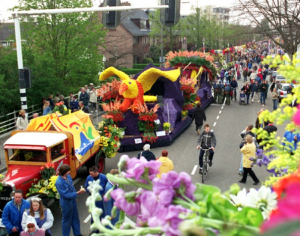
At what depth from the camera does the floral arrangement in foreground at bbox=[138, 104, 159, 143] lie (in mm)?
13846

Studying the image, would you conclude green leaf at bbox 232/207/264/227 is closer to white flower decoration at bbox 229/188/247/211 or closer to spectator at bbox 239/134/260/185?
white flower decoration at bbox 229/188/247/211

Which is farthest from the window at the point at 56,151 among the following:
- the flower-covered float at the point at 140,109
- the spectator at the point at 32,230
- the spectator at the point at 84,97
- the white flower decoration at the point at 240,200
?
the spectator at the point at 84,97

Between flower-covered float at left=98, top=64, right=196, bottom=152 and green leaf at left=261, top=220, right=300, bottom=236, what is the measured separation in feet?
40.4

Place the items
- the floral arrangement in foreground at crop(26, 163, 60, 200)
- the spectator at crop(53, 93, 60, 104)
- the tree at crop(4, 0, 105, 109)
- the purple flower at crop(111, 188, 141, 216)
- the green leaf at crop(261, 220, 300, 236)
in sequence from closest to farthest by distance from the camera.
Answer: the green leaf at crop(261, 220, 300, 236), the purple flower at crop(111, 188, 141, 216), the floral arrangement in foreground at crop(26, 163, 60, 200), the spectator at crop(53, 93, 60, 104), the tree at crop(4, 0, 105, 109)

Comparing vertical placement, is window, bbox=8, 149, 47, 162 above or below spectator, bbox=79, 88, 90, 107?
above

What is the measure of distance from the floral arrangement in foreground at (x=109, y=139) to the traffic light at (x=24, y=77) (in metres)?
3.48

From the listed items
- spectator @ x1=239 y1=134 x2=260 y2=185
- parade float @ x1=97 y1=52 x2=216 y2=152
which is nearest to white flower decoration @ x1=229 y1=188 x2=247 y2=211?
spectator @ x1=239 y1=134 x2=260 y2=185

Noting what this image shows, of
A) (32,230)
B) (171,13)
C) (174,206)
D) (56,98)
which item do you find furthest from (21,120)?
(174,206)

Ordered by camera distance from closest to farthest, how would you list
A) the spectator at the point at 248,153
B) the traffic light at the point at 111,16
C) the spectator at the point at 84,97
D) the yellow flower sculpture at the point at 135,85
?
the spectator at the point at 248,153 < the traffic light at the point at 111,16 < the yellow flower sculpture at the point at 135,85 < the spectator at the point at 84,97

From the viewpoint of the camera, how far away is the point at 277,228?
0.94 meters

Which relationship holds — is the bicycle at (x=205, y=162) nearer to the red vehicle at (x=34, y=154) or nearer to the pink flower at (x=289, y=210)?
the red vehicle at (x=34, y=154)

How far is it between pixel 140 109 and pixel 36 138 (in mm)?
5526

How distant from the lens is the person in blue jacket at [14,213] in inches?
258

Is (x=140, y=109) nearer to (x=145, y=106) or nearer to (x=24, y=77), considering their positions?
(x=145, y=106)
